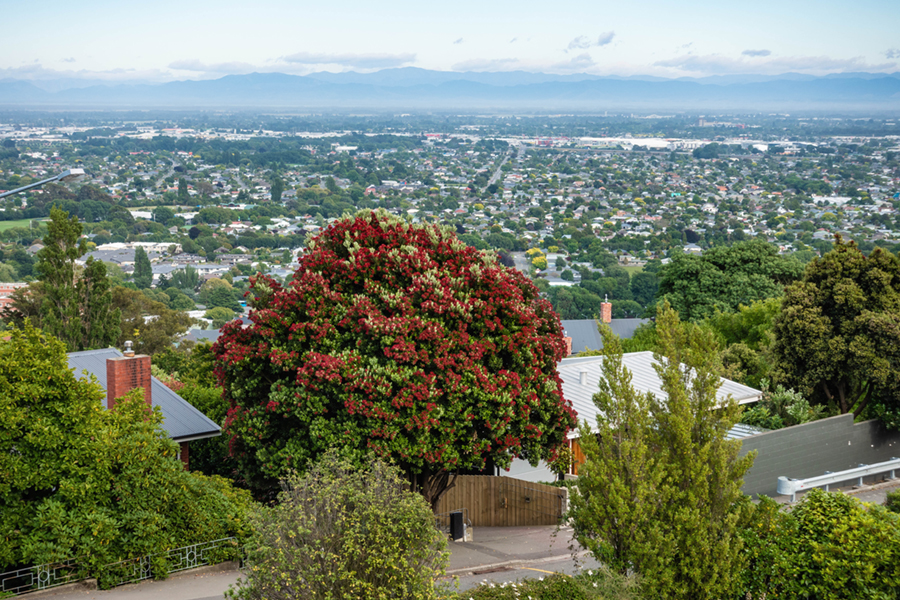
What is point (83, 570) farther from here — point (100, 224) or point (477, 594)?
point (100, 224)

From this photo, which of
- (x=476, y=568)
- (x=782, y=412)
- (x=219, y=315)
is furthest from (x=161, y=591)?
(x=219, y=315)

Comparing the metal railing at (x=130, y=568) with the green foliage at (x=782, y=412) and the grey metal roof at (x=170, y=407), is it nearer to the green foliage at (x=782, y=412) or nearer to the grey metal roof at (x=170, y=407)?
the grey metal roof at (x=170, y=407)

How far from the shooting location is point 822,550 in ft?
39.2

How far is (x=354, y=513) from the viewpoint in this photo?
11.6m

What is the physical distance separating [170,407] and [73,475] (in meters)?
Result: 6.52

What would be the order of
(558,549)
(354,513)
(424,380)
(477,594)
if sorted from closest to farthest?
(354,513), (477,594), (424,380), (558,549)

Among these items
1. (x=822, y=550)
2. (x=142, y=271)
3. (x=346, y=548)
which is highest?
(x=346, y=548)

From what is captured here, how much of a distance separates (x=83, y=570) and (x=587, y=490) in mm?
8388

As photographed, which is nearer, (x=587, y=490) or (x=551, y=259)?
(x=587, y=490)

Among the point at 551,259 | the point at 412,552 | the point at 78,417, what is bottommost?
the point at 551,259

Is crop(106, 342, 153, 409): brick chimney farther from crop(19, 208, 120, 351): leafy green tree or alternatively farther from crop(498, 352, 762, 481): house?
crop(19, 208, 120, 351): leafy green tree

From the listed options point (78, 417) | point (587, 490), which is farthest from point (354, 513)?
point (78, 417)

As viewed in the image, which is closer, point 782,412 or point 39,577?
point 39,577

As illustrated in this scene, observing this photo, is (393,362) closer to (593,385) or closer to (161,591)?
(161,591)
